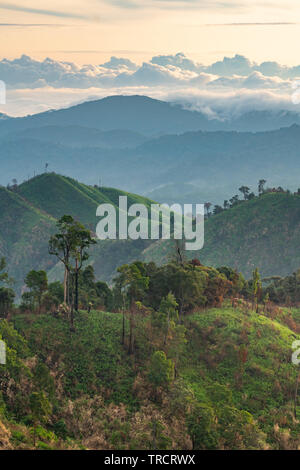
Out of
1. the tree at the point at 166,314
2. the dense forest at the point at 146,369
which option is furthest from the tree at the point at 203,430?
the tree at the point at 166,314

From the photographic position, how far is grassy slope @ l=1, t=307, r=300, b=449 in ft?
184

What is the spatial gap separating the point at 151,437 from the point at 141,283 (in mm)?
26991

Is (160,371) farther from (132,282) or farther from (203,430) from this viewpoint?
(132,282)

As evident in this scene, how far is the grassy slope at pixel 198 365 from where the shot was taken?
5597 centimetres

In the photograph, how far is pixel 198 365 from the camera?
66.6 meters

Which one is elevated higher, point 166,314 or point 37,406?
point 166,314

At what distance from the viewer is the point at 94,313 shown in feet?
241

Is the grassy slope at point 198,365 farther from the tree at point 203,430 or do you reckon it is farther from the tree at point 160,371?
the tree at point 203,430

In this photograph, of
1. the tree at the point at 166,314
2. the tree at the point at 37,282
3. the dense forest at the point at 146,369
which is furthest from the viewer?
the tree at the point at 37,282

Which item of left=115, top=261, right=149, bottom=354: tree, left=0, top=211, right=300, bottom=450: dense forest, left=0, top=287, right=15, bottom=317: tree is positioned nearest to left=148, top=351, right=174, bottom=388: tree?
left=0, top=211, right=300, bottom=450: dense forest

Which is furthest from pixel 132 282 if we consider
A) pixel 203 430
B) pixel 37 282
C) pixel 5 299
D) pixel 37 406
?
pixel 37 406
